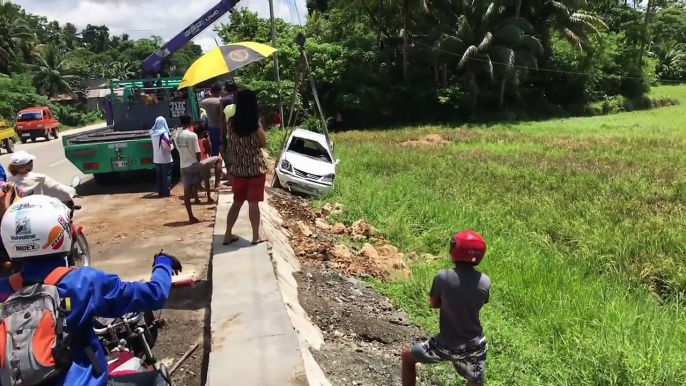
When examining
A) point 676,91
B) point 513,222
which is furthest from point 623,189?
point 676,91

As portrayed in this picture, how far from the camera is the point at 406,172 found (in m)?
14.7

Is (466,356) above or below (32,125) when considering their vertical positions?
below

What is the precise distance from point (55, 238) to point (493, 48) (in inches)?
1252

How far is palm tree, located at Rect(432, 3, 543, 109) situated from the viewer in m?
31.2

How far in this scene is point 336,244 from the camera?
330 inches

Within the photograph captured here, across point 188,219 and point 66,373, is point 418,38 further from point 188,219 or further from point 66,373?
point 66,373

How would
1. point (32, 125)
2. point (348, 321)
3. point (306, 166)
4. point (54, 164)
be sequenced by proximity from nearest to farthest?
1. point (348, 321)
2. point (306, 166)
3. point (54, 164)
4. point (32, 125)

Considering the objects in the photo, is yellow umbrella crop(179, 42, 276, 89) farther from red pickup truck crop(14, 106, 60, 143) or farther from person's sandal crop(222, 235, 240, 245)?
red pickup truck crop(14, 106, 60, 143)

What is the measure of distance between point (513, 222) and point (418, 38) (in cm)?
2643

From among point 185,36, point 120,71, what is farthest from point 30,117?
point 120,71

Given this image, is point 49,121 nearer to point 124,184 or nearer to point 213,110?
point 124,184

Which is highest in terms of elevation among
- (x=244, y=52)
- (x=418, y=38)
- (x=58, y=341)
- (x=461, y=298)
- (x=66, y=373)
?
(x=418, y=38)

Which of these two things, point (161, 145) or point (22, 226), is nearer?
point (22, 226)

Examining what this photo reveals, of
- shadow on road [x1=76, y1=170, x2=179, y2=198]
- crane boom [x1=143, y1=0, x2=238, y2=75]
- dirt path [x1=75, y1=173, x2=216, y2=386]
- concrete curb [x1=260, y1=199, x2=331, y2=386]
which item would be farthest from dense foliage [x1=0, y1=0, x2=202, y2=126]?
concrete curb [x1=260, y1=199, x2=331, y2=386]
